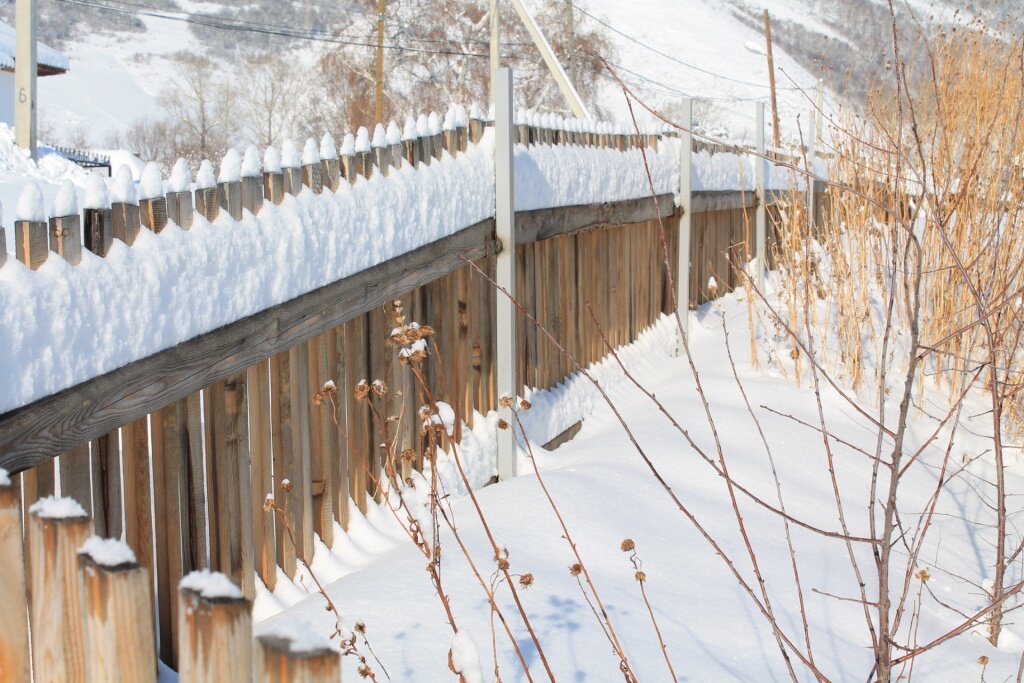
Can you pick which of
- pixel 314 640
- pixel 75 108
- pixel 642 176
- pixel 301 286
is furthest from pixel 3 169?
pixel 75 108

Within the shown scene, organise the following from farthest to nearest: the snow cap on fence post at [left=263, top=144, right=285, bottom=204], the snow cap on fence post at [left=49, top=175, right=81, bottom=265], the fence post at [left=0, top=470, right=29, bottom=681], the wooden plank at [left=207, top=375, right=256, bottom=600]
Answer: the snow cap on fence post at [left=263, top=144, right=285, bottom=204], the wooden plank at [left=207, top=375, right=256, bottom=600], the snow cap on fence post at [left=49, top=175, right=81, bottom=265], the fence post at [left=0, top=470, right=29, bottom=681]

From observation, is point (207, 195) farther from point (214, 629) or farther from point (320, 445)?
point (214, 629)

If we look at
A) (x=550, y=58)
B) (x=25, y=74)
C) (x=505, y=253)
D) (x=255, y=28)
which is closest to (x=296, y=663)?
(x=505, y=253)

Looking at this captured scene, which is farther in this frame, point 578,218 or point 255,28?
point 255,28

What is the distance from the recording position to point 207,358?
234 centimetres

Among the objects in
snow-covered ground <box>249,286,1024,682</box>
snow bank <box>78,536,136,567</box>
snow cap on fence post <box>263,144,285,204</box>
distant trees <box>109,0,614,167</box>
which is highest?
distant trees <box>109,0,614,167</box>

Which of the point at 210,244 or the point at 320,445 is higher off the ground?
the point at 210,244

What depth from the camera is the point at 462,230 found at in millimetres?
3723

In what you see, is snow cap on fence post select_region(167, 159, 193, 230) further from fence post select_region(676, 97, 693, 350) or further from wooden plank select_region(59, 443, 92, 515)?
fence post select_region(676, 97, 693, 350)

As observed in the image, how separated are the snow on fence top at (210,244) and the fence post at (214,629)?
1.08 metres

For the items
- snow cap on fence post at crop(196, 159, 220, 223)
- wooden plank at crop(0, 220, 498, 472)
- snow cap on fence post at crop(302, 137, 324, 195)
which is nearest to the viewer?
wooden plank at crop(0, 220, 498, 472)

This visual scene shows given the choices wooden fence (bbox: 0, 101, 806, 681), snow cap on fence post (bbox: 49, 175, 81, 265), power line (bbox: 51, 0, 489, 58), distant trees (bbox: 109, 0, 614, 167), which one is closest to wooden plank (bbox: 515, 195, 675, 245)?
wooden fence (bbox: 0, 101, 806, 681)

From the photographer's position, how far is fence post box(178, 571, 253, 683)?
2.61ft

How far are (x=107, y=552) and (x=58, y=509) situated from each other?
0.11 meters
